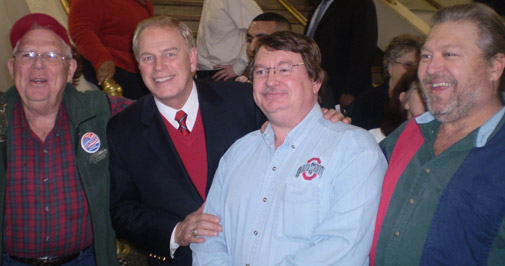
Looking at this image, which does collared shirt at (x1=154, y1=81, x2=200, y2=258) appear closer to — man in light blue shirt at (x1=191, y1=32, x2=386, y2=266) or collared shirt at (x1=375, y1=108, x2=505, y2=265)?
→ man in light blue shirt at (x1=191, y1=32, x2=386, y2=266)

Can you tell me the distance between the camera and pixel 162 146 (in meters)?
2.14

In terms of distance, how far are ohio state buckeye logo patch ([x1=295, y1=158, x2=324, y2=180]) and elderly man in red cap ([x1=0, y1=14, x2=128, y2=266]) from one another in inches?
44.2

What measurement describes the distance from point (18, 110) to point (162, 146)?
0.84 m

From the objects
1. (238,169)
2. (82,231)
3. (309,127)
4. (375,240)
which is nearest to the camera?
(375,240)

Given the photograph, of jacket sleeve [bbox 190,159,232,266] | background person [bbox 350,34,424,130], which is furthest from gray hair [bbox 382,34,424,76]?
jacket sleeve [bbox 190,159,232,266]

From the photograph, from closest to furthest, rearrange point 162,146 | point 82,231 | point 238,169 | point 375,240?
point 375,240 → point 238,169 → point 162,146 → point 82,231

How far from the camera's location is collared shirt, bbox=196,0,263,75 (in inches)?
164

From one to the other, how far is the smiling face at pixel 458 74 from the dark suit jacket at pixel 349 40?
2058 millimetres

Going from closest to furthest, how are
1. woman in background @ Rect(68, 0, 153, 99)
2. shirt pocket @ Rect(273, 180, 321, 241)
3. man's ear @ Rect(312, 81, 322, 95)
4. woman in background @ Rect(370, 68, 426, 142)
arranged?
shirt pocket @ Rect(273, 180, 321, 241), man's ear @ Rect(312, 81, 322, 95), woman in background @ Rect(370, 68, 426, 142), woman in background @ Rect(68, 0, 153, 99)

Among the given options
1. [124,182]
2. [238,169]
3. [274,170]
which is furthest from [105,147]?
[274,170]

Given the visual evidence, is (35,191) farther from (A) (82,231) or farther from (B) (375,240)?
(B) (375,240)

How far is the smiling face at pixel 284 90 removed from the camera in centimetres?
179

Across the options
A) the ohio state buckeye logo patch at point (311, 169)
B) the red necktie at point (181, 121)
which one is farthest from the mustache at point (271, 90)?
the red necktie at point (181, 121)

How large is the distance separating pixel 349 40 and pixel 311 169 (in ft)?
7.64
